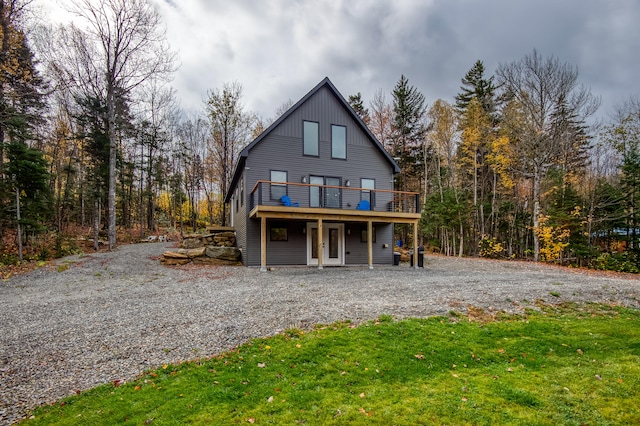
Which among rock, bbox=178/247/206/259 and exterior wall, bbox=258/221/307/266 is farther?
exterior wall, bbox=258/221/307/266

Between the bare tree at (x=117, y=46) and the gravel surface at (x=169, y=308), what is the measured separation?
8444 millimetres

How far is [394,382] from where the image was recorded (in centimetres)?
341

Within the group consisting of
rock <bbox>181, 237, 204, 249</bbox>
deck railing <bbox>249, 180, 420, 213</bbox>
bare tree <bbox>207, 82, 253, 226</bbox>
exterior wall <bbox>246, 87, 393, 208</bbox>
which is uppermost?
bare tree <bbox>207, 82, 253, 226</bbox>

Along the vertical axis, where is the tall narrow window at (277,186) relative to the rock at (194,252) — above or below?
above

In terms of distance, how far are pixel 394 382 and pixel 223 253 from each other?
37.1 ft

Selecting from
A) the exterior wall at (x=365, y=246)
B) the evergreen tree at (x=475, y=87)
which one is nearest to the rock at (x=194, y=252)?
the exterior wall at (x=365, y=246)

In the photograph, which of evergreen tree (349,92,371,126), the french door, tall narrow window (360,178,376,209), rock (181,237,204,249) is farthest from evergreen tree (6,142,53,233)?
evergreen tree (349,92,371,126)

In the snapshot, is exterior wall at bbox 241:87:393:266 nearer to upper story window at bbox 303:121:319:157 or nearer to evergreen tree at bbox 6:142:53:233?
upper story window at bbox 303:121:319:157

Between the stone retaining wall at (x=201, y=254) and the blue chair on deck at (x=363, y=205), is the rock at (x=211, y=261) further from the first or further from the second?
the blue chair on deck at (x=363, y=205)

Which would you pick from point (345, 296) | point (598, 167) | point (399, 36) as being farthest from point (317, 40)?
point (598, 167)

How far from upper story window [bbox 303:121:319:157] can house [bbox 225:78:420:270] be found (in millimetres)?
46

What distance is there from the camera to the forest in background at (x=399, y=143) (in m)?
13.3

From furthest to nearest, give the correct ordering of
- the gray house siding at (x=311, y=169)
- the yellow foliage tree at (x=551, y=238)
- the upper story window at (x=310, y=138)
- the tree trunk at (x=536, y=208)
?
1. the tree trunk at (x=536, y=208)
2. the yellow foliage tree at (x=551, y=238)
3. the upper story window at (x=310, y=138)
4. the gray house siding at (x=311, y=169)

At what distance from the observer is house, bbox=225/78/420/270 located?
42.7 feet
